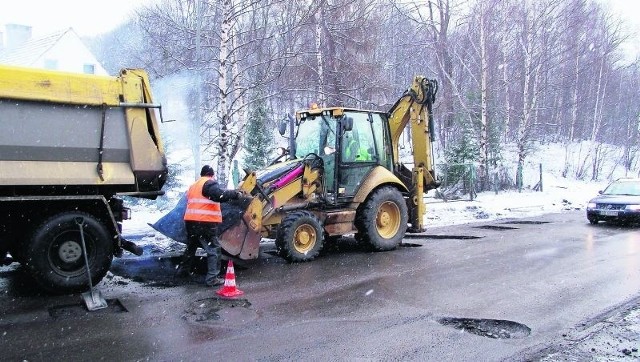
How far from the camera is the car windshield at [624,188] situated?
550 inches

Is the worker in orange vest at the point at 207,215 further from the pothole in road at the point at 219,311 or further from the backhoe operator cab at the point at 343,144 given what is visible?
the backhoe operator cab at the point at 343,144

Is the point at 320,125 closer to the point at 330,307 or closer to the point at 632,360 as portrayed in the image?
the point at 330,307

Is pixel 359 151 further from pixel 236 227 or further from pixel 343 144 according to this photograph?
pixel 236 227

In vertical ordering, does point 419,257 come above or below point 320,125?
below

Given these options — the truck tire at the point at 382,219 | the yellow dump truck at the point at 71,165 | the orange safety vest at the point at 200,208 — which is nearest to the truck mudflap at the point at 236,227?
the orange safety vest at the point at 200,208

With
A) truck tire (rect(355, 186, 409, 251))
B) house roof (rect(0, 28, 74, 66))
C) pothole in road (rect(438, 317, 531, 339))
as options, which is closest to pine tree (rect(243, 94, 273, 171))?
truck tire (rect(355, 186, 409, 251))

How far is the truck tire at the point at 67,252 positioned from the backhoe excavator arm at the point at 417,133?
19.5 ft

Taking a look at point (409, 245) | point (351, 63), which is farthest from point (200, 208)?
point (351, 63)

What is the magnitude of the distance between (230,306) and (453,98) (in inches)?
934

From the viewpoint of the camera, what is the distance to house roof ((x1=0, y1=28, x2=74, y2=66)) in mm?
27328

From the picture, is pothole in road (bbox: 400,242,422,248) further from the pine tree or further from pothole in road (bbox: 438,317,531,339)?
the pine tree

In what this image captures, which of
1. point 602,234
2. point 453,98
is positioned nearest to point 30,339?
point 602,234

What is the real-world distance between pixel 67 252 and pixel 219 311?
2.12m

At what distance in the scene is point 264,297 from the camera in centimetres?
624
